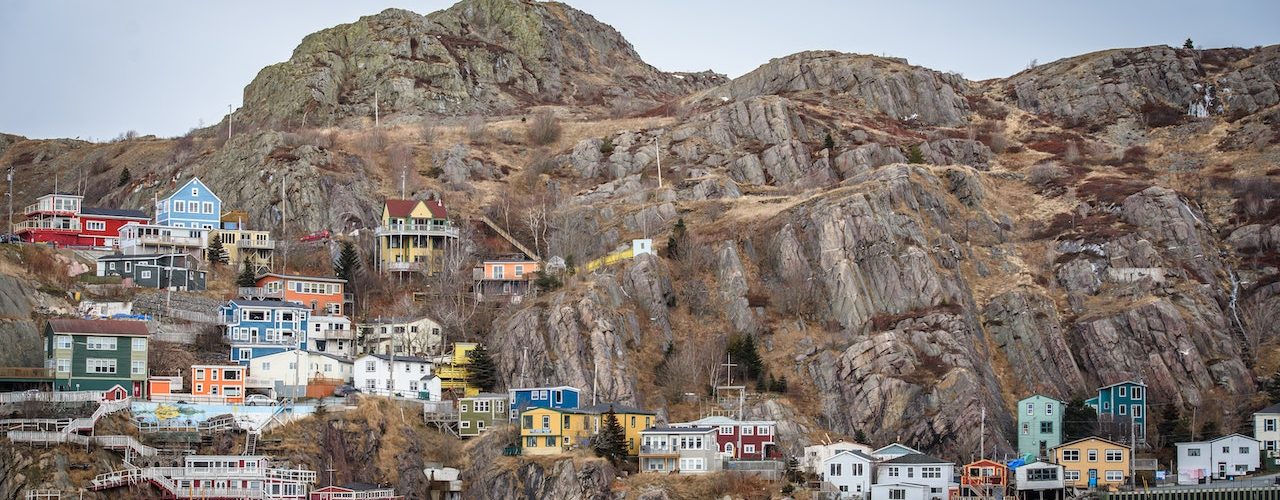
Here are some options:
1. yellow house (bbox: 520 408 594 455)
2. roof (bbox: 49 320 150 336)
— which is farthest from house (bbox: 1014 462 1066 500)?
roof (bbox: 49 320 150 336)

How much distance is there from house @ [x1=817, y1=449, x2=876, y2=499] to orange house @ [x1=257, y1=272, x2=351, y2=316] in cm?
4032

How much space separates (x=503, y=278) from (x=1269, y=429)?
2109 inches

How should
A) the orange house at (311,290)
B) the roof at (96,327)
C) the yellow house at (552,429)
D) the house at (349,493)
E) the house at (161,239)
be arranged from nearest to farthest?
the house at (349,493) → the roof at (96,327) → the yellow house at (552,429) → the orange house at (311,290) → the house at (161,239)

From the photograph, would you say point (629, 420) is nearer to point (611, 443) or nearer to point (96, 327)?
point (611, 443)

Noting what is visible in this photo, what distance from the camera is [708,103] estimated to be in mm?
172750

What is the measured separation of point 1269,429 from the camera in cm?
10775

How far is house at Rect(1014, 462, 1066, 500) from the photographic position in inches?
4094

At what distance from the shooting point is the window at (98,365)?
107750 millimetres

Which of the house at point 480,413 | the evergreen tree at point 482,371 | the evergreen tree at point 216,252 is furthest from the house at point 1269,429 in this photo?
the evergreen tree at point 216,252

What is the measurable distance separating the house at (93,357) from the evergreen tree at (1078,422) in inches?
2212

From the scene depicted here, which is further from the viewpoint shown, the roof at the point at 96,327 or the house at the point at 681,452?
the roof at the point at 96,327

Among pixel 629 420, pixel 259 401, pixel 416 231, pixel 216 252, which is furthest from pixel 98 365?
pixel 416 231

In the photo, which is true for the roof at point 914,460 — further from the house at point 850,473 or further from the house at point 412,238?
the house at point 412,238

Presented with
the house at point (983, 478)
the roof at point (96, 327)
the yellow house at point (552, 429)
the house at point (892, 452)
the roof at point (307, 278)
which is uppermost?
the roof at point (307, 278)
